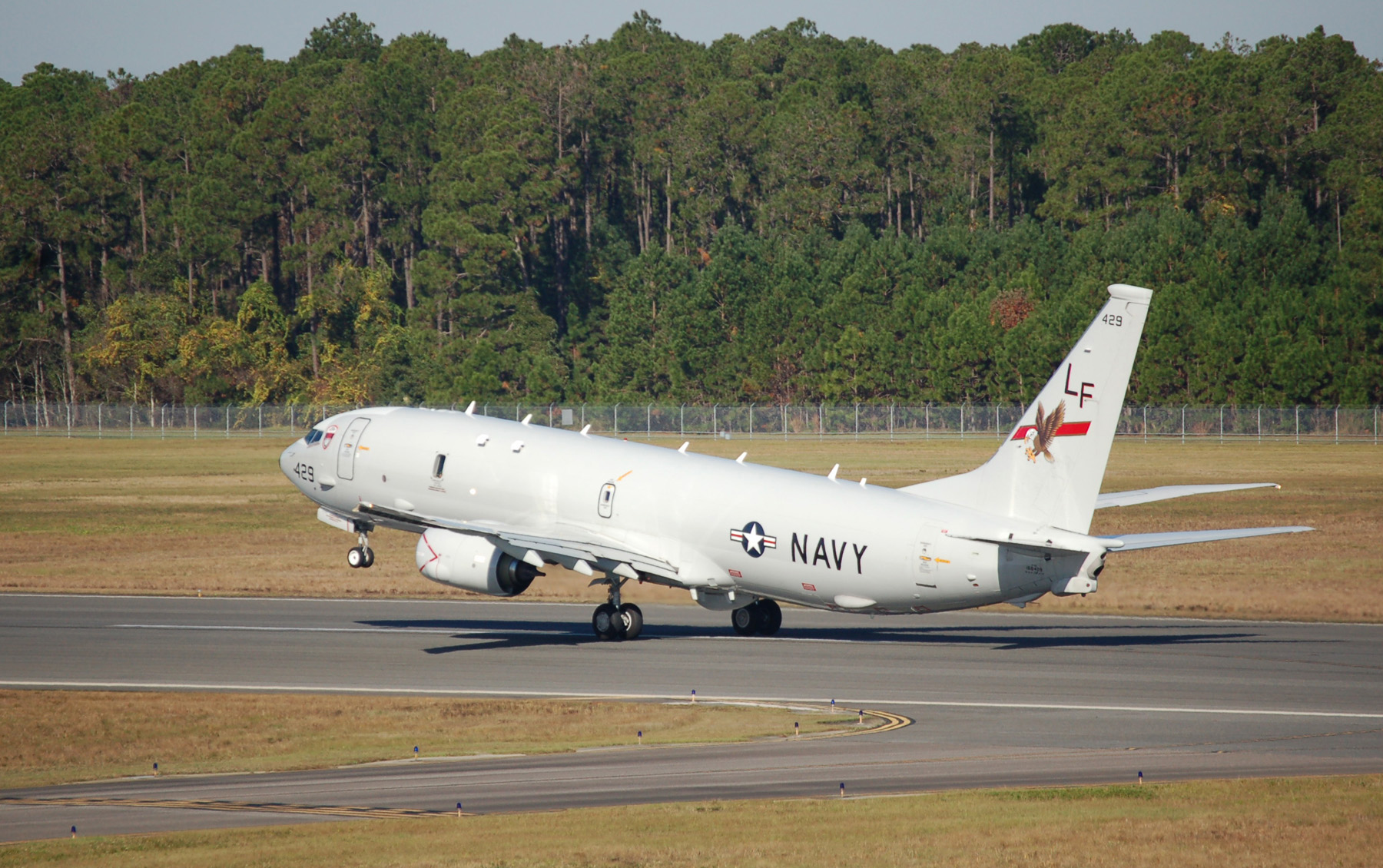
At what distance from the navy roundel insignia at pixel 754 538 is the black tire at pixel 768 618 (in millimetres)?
3849

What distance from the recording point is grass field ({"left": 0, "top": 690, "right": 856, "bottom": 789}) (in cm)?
2456

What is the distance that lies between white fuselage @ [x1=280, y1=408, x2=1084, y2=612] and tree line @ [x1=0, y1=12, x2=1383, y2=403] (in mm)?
94047

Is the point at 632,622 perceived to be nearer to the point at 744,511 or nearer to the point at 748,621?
the point at 748,621

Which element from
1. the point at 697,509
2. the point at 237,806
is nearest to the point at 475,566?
the point at 697,509

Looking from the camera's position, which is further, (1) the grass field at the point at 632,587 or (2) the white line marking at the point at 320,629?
(1) the grass field at the point at 632,587

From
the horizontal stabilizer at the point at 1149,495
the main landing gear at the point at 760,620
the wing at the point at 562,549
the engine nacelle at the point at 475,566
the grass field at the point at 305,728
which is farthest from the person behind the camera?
the main landing gear at the point at 760,620

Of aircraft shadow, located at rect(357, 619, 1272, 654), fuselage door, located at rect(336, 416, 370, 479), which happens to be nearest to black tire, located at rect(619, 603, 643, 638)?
aircraft shadow, located at rect(357, 619, 1272, 654)

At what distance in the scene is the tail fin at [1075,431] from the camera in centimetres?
3027

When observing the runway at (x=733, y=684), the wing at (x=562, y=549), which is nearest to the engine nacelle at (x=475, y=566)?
the wing at (x=562, y=549)

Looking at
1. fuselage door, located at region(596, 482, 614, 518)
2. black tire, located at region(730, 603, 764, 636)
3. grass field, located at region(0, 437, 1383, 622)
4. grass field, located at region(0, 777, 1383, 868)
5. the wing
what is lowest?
grass field, located at region(0, 437, 1383, 622)

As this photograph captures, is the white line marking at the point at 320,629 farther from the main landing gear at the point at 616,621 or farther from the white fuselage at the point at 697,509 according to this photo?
the white fuselage at the point at 697,509

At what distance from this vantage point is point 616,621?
3703cm

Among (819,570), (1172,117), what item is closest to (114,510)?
(819,570)

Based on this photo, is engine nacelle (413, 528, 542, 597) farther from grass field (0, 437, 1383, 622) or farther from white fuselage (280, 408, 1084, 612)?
grass field (0, 437, 1383, 622)
